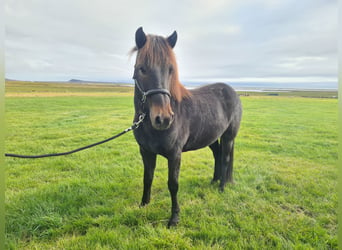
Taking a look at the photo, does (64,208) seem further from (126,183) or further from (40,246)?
(126,183)

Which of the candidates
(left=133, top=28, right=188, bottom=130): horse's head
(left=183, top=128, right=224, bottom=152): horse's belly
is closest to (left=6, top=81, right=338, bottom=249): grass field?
(left=183, top=128, right=224, bottom=152): horse's belly

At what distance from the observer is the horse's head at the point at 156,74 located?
198 cm

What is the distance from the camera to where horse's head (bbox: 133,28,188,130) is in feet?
6.50

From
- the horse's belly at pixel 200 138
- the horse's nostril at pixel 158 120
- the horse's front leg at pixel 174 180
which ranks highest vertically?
the horse's nostril at pixel 158 120

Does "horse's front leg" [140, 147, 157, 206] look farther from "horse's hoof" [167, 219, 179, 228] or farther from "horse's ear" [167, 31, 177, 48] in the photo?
"horse's ear" [167, 31, 177, 48]

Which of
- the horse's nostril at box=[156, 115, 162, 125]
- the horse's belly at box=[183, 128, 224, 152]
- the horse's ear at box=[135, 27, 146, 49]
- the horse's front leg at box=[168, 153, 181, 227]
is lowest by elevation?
the horse's front leg at box=[168, 153, 181, 227]

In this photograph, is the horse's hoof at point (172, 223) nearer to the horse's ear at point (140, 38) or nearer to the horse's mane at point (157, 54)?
the horse's mane at point (157, 54)

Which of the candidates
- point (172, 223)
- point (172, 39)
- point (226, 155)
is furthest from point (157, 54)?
point (226, 155)

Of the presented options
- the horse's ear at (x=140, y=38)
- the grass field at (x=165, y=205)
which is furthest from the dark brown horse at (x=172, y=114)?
the grass field at (x=165, y=205)

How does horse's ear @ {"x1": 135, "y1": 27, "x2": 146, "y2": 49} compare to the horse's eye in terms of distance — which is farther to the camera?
horse's ear @ {"x1": 135, "y1": 27, "x2": 146, "y2": 49}

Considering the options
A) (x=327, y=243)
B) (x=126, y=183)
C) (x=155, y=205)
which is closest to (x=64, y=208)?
(x=126, y=183)

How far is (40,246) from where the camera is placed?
7.32ft

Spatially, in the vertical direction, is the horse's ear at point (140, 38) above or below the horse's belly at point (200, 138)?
above

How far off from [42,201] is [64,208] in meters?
0.44
